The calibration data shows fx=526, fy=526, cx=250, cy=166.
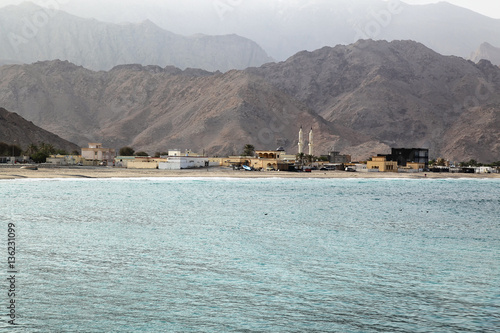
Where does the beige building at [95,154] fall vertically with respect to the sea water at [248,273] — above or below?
above

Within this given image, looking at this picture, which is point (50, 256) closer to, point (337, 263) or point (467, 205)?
point (337, 263)

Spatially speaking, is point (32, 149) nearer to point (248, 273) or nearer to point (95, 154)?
point (95, 154)

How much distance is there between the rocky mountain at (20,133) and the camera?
176 meters

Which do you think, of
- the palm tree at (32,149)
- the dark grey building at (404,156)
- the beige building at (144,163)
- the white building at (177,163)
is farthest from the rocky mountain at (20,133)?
the dark grey building at (404,156)

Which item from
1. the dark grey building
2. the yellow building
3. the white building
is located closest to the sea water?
the white building

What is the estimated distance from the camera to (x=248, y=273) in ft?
75.7

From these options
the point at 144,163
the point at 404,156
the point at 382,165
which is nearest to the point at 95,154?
the point at 144,163

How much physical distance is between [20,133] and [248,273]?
180 meters

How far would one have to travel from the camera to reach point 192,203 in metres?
60.4

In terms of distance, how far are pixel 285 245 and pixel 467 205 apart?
44.1 metres

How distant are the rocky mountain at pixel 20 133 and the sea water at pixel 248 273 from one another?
140 m

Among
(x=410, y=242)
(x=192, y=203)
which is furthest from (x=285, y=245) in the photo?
(x=192, y=203)

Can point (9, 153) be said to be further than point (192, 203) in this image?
Yes

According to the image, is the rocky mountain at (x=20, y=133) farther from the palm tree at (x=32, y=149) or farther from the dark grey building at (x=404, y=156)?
the dark grey building at (x=404, y=156)
